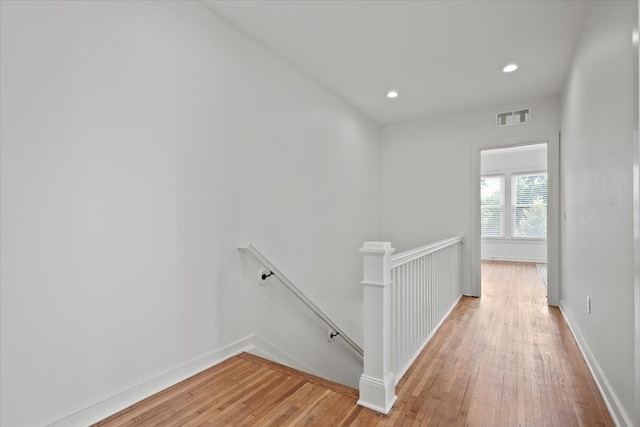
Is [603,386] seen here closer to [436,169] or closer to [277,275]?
[277,275]

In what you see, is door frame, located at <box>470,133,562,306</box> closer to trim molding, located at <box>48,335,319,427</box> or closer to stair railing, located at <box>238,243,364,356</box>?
stair railing, located at <box>238,243,364,356</box>

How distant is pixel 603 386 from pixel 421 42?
295 centimetres

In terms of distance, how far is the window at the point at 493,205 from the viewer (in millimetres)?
8227

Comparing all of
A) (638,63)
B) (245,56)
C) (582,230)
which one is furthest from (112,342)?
(582,230)

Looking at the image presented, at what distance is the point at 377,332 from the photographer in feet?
6.16

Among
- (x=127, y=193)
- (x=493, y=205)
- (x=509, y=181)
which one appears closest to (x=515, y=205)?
(x=493, y=205)

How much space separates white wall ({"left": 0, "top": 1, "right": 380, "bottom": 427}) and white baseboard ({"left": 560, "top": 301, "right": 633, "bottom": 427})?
234cm

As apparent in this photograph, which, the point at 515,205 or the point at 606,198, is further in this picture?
the point at 515,205

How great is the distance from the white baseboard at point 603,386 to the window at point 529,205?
574 cm

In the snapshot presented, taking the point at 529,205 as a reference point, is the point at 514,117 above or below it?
above

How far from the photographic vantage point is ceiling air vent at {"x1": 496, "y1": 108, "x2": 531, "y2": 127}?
4320 mm

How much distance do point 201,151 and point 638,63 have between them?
8.12 ft

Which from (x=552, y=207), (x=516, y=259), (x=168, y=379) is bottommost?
(x=516, y=259)

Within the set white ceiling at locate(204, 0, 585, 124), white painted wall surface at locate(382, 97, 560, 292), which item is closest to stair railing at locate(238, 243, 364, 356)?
white ceiling at locate(204, 0, 585, 124)
